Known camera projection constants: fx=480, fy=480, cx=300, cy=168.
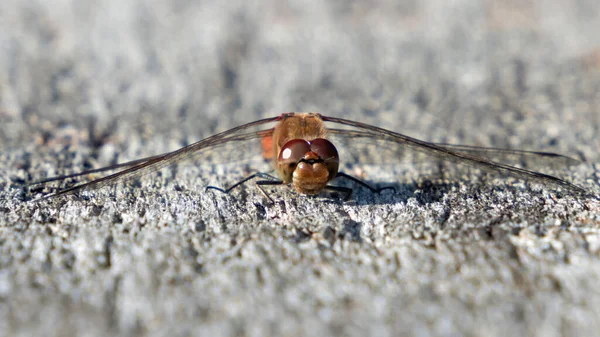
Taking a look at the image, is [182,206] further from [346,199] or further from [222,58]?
[222,58]

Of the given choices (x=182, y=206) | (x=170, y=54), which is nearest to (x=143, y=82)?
(x=170, y=54)

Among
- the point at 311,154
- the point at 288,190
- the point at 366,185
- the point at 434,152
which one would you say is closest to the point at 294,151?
the point at 311,154

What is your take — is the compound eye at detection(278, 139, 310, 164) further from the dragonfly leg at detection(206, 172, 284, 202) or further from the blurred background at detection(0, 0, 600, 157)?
the blurred background at detection(0, 0, 600, 157)

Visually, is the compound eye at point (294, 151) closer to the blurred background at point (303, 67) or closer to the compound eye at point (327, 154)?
the compound eye at point (327, 154)

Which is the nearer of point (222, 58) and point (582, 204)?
point (582, 204)

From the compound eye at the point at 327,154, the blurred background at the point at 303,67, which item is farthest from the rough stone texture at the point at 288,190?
the compound eye at the point at 327,154

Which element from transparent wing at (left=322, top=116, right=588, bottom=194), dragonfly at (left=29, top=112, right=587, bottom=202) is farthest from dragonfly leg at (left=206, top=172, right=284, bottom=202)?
transparent wing at (left=322, top=116, right=588, bottom=194)

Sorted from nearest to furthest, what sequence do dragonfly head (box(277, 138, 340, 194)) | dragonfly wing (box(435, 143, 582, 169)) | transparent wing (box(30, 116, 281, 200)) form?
dragonfly head (box(277, 138, 340, 194)) → transparent wing (box(30, 116, 281, 200)) → dragonfly wing (box(435, 143, 582, 169))
